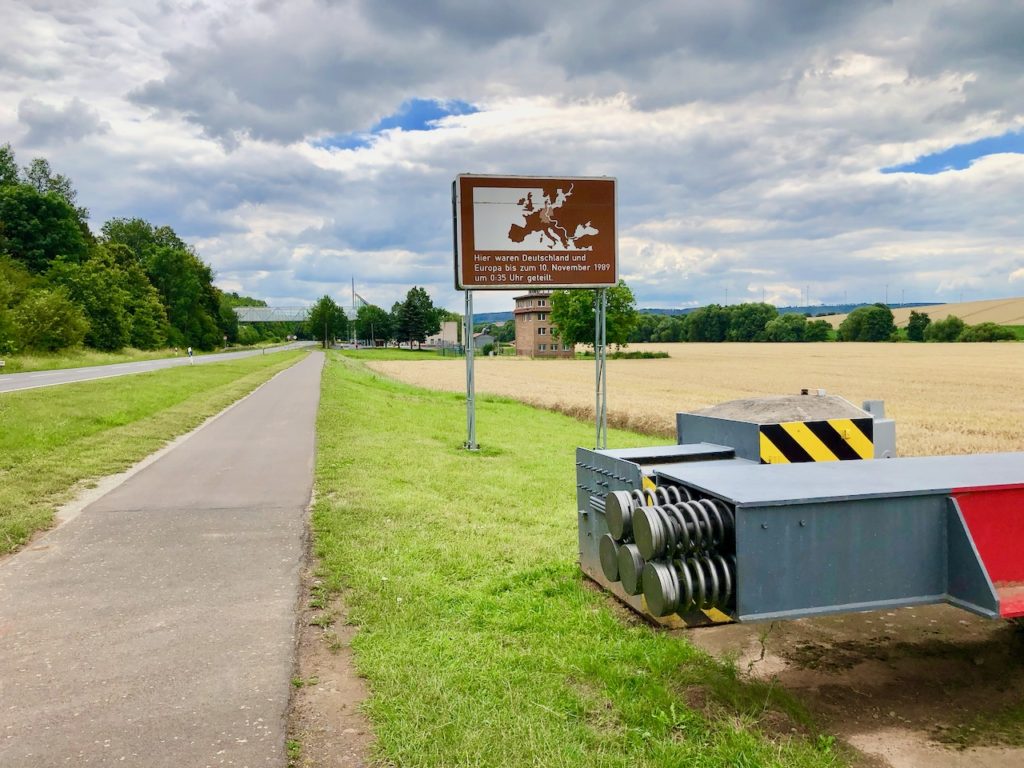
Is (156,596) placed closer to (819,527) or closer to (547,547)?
(547,547)

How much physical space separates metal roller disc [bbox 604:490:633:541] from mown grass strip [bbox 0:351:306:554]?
5.44m

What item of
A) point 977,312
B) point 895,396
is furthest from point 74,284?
point 977,312

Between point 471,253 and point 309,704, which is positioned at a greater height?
point 471,253

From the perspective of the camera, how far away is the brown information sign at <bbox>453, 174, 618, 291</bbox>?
11914mm

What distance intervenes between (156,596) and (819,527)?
13.9ft

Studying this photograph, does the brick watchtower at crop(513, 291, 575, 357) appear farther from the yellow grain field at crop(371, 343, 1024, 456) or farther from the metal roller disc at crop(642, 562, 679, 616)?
the metal roller disc at crop(642, 562, 679, 616)

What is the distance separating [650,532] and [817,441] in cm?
194

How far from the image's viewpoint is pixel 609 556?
3633 mm

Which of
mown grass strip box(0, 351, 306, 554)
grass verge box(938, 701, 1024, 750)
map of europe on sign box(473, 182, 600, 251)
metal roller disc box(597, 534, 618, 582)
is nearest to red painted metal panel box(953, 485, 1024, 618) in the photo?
grass verge box(938, 701, 1024, 750)

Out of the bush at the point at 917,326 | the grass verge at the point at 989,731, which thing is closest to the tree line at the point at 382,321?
the bush at the point at 917,326

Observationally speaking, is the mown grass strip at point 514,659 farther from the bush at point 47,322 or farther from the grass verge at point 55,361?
the bush at point 47,322

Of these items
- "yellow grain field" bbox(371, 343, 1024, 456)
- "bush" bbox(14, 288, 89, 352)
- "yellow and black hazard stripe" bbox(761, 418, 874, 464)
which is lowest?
"yellow grain field" bbox(371, 343, 1024, 456)

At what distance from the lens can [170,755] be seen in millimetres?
3080

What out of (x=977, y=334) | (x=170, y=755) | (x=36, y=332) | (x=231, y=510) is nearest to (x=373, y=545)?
(x=231, y=510)
